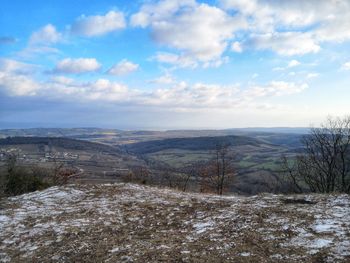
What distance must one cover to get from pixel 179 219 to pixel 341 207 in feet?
18.4

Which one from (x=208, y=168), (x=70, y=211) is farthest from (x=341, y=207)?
(x=208, y=168)

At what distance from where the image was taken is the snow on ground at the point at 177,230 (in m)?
8.05

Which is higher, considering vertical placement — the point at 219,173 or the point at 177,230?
the point at 177,230

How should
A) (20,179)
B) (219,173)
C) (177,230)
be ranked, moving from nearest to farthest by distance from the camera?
1. (177,230)
2. (20,179)
3. (219,173)

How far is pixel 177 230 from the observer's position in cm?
1037

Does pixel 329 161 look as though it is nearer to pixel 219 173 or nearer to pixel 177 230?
pixel 219 173

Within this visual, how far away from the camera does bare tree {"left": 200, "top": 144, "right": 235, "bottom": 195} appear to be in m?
47.8

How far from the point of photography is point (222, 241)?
29.3 ft

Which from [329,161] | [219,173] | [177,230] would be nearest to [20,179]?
[177,230]

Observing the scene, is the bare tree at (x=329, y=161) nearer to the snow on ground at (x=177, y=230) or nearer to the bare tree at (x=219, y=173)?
the bare tree at (x=219, y=173)

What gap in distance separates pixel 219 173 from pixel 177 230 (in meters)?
39.3

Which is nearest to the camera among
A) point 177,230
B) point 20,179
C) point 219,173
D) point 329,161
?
point 177,230

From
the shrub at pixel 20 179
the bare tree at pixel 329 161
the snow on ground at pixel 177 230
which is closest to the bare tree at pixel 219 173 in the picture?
the bare tree at pixel 329 161

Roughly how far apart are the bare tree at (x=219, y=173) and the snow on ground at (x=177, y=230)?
33.2 meters
